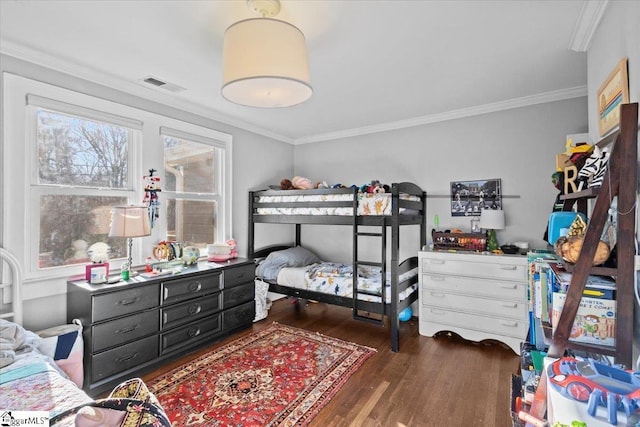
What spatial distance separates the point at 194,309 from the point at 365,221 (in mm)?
1832

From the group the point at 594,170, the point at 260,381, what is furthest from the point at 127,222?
the point at 594,170

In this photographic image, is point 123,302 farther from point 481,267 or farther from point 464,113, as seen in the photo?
point 464,113

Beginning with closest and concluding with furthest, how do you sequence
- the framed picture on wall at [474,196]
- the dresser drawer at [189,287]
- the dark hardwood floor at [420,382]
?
the dark hardwood floor at [420,382] → the dresser drawer at [189,287] → the framed picture on wall at [474,196]

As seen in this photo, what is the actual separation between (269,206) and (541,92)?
312cm

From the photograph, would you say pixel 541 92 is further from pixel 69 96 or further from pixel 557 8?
pixel 69 96

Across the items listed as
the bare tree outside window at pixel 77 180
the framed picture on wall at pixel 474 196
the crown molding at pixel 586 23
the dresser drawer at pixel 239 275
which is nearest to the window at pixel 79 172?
the bare tree outside window at pixel 77 180

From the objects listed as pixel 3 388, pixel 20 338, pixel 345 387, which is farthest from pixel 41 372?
pixel 345 387

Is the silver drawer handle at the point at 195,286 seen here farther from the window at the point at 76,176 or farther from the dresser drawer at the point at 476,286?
the dresser drawer at the point at 476,286

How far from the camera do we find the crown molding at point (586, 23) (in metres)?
1.68

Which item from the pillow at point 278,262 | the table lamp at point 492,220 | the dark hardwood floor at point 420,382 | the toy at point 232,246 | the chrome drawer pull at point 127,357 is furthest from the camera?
the pillow at point 278,262

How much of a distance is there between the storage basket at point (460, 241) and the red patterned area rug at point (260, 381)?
137 centimetres

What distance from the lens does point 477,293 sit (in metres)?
2.99

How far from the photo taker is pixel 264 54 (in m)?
1.50

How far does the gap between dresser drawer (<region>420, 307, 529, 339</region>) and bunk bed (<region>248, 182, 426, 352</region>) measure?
0.27m
